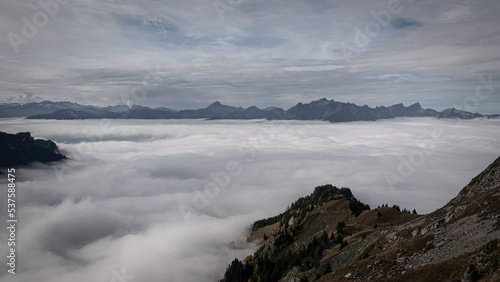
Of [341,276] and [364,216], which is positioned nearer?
[341,276]

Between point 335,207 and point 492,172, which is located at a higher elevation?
point 492,172

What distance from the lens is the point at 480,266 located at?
3606 cm

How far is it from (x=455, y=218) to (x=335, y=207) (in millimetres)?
124633

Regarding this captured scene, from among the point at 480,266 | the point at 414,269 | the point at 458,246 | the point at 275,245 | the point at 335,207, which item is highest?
the point at 480,266

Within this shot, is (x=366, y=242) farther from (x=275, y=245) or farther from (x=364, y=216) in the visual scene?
(x=275, y=245)

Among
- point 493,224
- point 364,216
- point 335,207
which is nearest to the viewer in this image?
point 493,224

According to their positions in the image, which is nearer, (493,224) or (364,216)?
(493,224)

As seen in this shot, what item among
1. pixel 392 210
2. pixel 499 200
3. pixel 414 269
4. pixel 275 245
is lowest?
pixel 275 245

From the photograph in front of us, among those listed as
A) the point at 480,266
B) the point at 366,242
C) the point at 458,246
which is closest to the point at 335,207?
the point at 366,242

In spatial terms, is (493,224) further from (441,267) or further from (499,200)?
(441,267)

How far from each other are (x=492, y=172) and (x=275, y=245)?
124734 mm

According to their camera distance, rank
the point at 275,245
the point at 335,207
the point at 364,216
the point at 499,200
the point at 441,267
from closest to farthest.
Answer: the point at 441,267 < the point at 499,200 < the point at 364,216 < the point at 275,245 < the point at 335,207

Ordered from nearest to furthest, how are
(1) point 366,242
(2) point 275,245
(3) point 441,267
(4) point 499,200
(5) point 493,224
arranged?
(3) point 441,267, (5) point 493,224, (4) point 499,200, (1) point 366,242, (2) point 275,245

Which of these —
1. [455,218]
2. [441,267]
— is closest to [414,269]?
[441,267]
